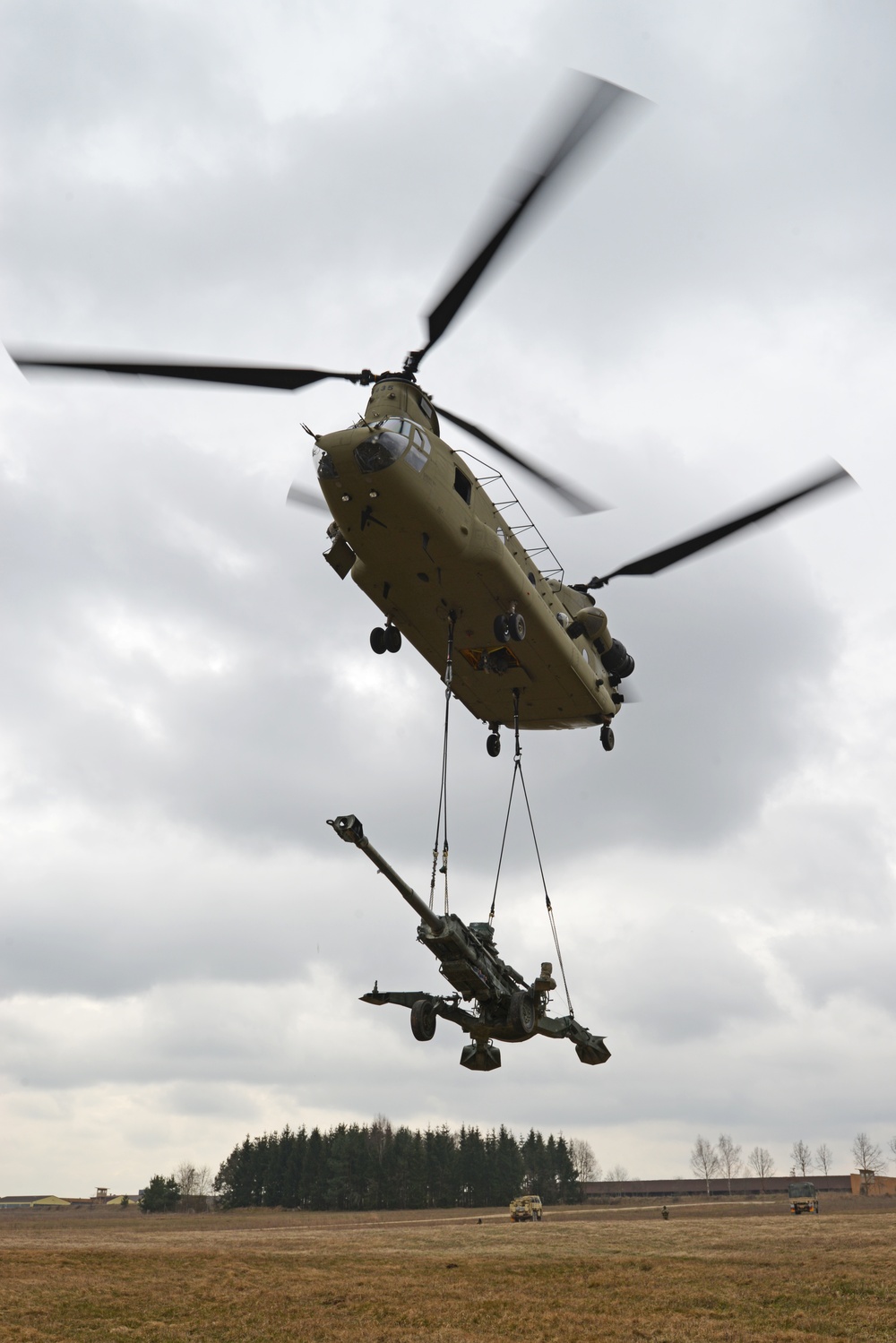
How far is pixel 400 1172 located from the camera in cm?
9031

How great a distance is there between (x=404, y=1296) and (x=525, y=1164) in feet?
260

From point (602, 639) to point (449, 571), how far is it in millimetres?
7127

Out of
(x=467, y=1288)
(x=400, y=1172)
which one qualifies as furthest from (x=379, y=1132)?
(x=467, y=1288)

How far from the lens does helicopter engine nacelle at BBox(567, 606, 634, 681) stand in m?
24.9

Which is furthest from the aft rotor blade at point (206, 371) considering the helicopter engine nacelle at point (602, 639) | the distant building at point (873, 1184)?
the distant building at point (873, 1184)

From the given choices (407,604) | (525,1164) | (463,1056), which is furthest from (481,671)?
(525,1164)

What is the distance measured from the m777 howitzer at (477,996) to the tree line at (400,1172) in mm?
77664

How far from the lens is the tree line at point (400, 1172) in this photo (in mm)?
90188

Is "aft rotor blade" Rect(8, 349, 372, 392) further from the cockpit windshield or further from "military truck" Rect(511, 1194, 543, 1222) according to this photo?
"military truck" Rect(511, 1194, 543, 1222)

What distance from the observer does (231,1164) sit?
105 m

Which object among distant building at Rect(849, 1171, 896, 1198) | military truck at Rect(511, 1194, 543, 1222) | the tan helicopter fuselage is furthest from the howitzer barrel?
distant building at Rect(849, 1171, 896, 1198)

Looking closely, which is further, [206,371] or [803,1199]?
[803,1199]

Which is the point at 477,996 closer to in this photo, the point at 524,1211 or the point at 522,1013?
the point at 522,1013

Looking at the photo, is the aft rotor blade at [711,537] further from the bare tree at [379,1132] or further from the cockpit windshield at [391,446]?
the bare tree at [379,1132]
